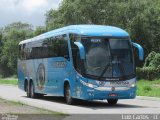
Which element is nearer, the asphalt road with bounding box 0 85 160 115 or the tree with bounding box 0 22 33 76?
the asphalt road with bounding box 0 85 160 115

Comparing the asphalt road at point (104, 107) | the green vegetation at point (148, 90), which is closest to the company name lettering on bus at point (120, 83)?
the asphalt road at point (104, 107)

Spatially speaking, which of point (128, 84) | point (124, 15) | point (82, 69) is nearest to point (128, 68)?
point (128, 84)

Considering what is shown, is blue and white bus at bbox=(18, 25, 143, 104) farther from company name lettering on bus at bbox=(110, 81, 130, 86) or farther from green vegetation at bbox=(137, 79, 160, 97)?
green vegetation at bbox=(137, 79, 160, 97)

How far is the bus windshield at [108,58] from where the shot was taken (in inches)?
848

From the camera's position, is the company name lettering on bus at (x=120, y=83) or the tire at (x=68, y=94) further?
the tire at (x=68, y=94)

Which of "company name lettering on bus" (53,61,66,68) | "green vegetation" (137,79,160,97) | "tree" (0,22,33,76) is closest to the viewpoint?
"company name lettering on bus" (53,61,66,68)

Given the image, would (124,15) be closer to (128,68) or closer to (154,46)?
(154,46)

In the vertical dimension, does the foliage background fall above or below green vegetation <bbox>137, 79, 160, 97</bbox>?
above

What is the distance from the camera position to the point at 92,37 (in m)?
22.0

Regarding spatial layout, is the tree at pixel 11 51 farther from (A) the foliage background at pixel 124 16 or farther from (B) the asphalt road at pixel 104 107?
(B) the asphalt road at pixel 104 107

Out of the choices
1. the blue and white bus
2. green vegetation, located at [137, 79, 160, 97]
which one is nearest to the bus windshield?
the blue and white bus

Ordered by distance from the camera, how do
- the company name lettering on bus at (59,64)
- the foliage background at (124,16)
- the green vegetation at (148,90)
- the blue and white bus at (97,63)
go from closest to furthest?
1. the blue and white bus at (97,63)
2. the company name lettering on bus at (59,64)
3. the green vegetation at (148,90)
4. the foliage background at (124,16)

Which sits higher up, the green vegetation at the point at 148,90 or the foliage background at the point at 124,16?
the foliage background at the point at 124,16

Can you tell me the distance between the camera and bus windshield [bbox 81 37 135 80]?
21.5 m
